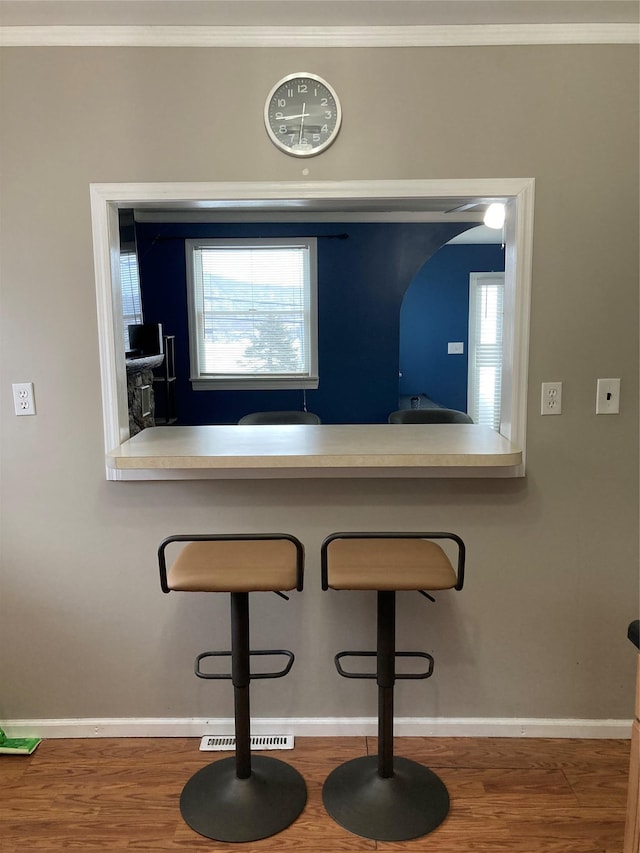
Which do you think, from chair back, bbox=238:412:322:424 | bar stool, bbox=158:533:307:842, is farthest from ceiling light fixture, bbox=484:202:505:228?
bar stool, bbox=158:533:307:842

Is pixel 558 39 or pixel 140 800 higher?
pixel 558 39

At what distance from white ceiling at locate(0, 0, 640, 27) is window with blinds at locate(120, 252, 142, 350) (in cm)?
249

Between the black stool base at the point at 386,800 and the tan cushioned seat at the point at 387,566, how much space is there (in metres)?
0.74

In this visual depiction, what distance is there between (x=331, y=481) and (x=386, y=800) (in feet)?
3.27

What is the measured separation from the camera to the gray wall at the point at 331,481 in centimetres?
193

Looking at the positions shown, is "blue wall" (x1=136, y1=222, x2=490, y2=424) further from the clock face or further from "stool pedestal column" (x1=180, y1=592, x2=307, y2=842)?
"stool pedestal column" (x1=180, y1=592, x2=307, y2=842)

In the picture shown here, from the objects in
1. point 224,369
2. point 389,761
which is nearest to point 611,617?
point 389,761

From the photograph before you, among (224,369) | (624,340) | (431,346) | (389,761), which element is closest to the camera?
(389,761)

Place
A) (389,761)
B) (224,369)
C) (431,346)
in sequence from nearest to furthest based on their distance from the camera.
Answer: (389,761) < (224,369) < (431,346)

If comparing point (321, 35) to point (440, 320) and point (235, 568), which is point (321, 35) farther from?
point (440, 320)

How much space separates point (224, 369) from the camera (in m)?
5.48

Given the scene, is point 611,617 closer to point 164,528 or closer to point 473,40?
point 164,528

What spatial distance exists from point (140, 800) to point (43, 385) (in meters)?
1.38

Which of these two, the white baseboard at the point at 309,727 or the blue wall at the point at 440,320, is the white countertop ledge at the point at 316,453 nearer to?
the white baseboard at the point at 309,727
